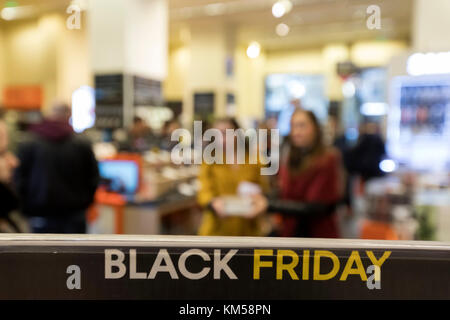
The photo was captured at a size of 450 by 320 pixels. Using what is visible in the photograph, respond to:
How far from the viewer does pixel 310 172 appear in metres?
1.69

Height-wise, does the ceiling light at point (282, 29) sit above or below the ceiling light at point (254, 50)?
above

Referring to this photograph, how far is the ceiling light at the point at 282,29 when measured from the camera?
810mm

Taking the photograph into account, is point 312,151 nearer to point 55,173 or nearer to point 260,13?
point 260,13

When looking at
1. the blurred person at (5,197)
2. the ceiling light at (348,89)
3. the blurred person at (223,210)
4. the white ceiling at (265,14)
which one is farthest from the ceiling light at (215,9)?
the ceiling light at (348,89)

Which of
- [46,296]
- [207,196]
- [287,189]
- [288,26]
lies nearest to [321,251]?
[46,296]

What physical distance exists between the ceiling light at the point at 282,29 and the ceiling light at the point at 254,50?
0.17ft

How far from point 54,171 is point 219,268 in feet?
7.30

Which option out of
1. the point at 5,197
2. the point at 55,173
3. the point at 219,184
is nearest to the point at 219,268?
the point at 219,184

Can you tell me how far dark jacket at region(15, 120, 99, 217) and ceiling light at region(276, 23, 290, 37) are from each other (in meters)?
1.90

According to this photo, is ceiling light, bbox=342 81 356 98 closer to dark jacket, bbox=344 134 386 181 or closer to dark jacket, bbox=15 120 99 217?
dark jacket, bbox=344 134 386 181

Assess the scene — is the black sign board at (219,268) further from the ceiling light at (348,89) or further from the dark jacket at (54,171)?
the ceiling light at (348,89)

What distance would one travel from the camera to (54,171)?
98.5 inches

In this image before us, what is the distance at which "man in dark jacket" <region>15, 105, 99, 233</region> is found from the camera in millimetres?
2469
